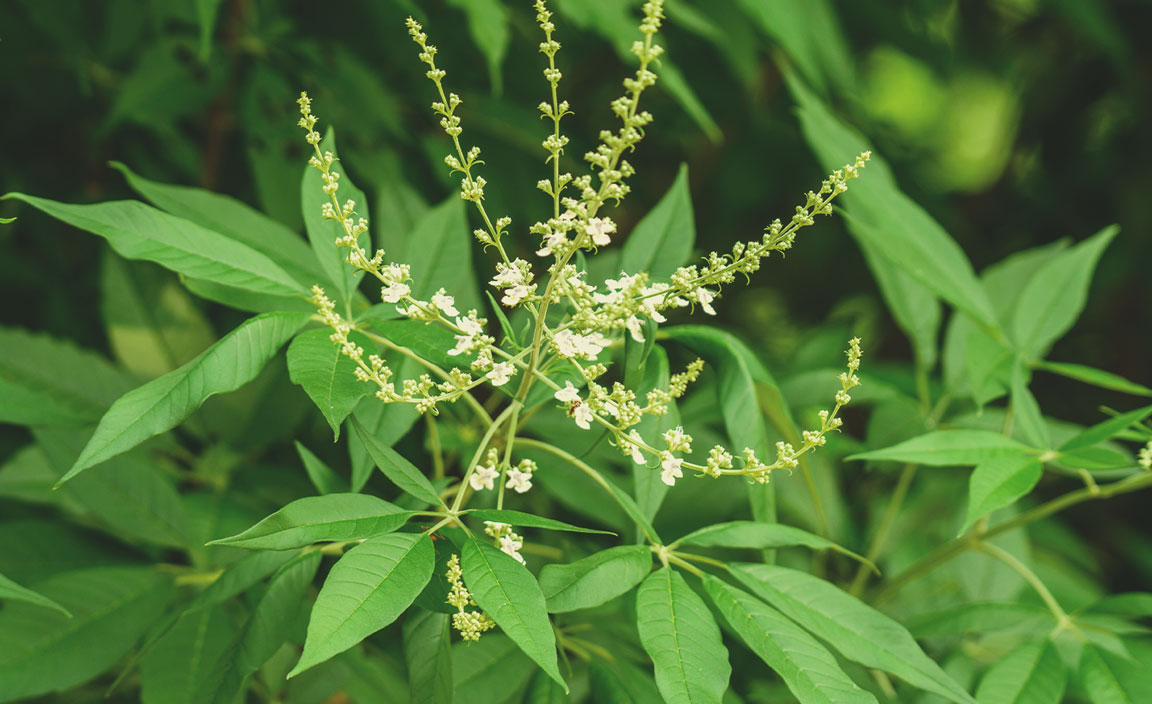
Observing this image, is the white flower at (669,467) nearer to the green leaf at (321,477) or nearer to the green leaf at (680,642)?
the green leaf at (680,642)

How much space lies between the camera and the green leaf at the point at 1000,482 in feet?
2.96

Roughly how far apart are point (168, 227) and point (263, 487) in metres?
0.53

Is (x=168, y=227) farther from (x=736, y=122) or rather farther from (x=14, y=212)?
(x=736, y=122)

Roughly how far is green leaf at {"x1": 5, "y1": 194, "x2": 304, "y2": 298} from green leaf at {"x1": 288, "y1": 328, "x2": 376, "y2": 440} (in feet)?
0.32

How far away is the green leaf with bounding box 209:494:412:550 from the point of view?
66 centimetres

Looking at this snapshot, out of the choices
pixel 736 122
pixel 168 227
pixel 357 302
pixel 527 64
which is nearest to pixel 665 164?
pixel 736 122

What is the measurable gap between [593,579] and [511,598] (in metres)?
0.12

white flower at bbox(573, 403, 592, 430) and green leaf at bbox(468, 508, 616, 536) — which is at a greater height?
white flower at bbox(573, 403, 592, 430)

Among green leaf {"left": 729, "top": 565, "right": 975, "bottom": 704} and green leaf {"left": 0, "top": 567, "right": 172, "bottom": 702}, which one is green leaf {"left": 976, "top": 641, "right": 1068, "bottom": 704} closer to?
green leaf {"left": 729, "top": 565, "right": 975, "bottom": 704}

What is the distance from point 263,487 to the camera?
4.16 feet

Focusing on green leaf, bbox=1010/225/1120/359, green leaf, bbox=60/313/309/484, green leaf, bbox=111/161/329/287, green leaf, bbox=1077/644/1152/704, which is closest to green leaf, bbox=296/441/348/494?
green leaf, bbox=60/313/309/484

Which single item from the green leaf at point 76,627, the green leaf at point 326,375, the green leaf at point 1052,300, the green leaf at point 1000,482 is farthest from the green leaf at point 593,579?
the green leaf at point 1052,300

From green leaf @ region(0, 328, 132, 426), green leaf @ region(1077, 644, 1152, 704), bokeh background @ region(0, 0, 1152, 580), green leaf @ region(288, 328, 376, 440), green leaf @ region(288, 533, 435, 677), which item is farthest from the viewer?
bokeh background @ region(0, 0, 1152, 580)

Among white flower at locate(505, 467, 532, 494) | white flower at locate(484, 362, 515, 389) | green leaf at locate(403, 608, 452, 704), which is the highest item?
white flower at locate(484, 362, 515, 389)
